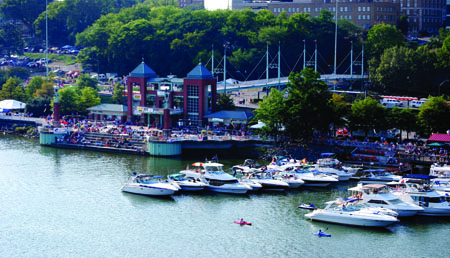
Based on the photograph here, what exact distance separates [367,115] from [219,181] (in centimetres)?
2170

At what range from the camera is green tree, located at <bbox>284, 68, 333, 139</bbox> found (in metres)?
75.2

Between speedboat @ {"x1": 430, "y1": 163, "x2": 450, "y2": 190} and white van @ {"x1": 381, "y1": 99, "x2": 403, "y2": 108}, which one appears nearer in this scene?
speedboat @ {"x1": 430, "y1": 163, "x2": 450, "y2": 190}

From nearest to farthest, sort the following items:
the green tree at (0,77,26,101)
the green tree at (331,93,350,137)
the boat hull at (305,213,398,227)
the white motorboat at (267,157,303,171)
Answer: the boat hull at (305,213,398,227) < the white motorboat at (267,157,303,171) < the green tree at (331,93,350,137) < the green tree at (0,77,26,101)

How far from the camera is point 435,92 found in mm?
103062

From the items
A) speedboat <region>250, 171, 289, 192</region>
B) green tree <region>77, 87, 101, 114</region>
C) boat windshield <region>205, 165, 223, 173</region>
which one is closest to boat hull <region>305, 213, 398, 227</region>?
speedboat <region>250, 171, 289, 192</region>

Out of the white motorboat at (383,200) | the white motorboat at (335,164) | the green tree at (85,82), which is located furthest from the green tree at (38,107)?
the white motorboat at (383,200)

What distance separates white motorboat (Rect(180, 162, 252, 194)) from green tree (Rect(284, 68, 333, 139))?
14.0 meters

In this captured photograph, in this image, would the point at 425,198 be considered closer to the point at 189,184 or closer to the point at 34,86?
the point at 189,184

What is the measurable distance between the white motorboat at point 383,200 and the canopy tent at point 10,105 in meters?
57.8

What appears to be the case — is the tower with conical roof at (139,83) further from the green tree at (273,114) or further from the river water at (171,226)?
the river water at (171,226)

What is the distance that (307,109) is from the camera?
75.2 metres

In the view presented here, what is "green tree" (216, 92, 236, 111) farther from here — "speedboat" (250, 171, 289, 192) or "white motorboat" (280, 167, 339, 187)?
"speedboat" (250, 171, 289, 192)

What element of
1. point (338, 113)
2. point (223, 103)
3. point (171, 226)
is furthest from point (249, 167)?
point (223, 103)

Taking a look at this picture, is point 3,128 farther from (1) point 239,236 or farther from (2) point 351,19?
(2) point 351,19
